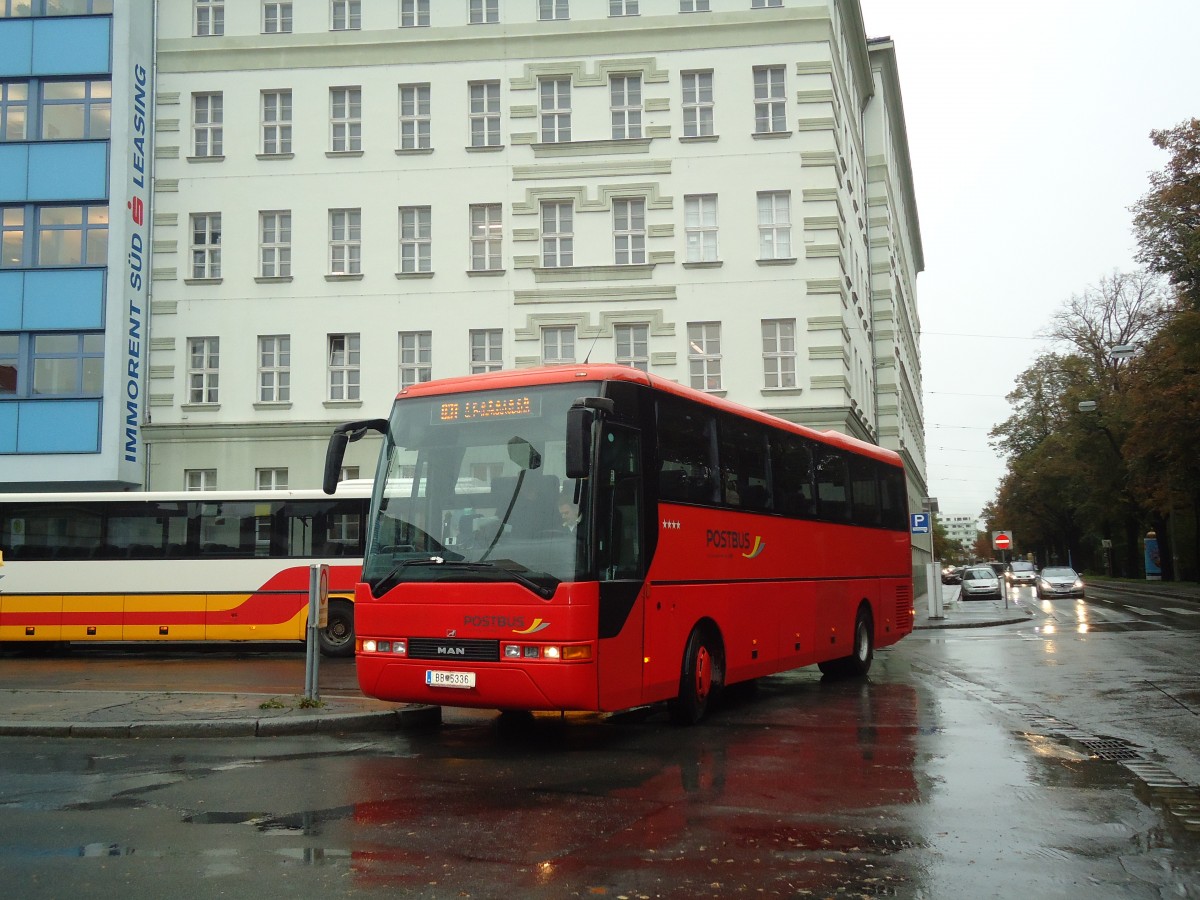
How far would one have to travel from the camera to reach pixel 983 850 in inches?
257

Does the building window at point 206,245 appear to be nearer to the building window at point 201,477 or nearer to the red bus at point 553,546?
the building window at point 201,477

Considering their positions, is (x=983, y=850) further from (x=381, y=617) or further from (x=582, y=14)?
(x=582, y=14)

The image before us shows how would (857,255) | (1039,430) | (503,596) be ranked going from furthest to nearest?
(1039,430)
(857,255)
(503,596)

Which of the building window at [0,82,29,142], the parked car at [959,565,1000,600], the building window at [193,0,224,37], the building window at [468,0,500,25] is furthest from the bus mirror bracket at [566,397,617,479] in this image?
the parked car at [959,565,1000,600]

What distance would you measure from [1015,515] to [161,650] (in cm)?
8205

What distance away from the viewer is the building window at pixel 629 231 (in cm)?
3338

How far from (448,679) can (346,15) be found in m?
29.0

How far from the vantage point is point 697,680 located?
12.0 meters

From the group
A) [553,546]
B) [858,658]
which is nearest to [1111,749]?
[553,546]

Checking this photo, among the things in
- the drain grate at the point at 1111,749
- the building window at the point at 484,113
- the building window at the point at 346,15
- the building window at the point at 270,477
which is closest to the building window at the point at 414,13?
the building window at the point at 346,15

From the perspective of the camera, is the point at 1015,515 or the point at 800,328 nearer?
the point at 800,328

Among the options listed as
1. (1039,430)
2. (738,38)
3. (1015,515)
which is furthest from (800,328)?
(1015,515)

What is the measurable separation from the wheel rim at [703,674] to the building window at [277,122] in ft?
86.8

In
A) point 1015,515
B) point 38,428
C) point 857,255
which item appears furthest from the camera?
point 1015,515
